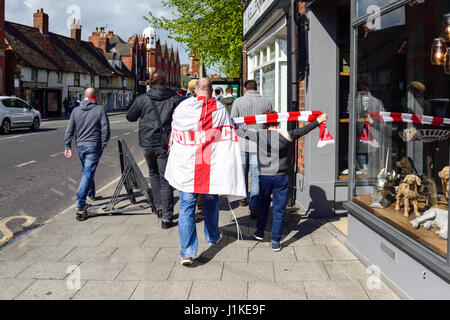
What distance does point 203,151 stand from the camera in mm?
4648

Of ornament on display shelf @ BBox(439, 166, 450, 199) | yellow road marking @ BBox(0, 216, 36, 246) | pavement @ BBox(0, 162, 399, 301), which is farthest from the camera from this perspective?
yellow road marking @ BBox(0, 216, 36, 246)

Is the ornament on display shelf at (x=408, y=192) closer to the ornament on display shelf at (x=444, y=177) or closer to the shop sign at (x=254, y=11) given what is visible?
the ornament on display shelf at (x=444, y=177)

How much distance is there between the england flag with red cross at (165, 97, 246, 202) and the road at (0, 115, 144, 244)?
110 inches

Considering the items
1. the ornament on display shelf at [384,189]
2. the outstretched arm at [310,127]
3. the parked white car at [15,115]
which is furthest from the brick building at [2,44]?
the ornament on display shelf at [384,189]

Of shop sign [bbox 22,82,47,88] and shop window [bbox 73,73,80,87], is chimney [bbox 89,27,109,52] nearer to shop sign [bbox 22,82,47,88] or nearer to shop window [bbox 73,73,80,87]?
shop window [bbox 73,73,80,87]

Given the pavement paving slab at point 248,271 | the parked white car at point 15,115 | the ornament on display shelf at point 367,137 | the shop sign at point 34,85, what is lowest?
the pavement paving slab at point 248,271

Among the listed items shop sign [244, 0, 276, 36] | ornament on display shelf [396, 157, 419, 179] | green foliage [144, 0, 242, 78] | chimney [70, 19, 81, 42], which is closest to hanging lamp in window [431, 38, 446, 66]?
ornament on display shelf [396, 157, 419, 179]

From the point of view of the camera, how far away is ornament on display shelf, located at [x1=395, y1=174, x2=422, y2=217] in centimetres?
440

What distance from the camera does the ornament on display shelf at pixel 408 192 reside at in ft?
14.4

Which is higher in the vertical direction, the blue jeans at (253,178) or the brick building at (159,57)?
the brick building at (159,57)

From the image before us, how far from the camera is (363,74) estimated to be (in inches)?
205

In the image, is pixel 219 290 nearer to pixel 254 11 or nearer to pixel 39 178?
pixel 39 178
